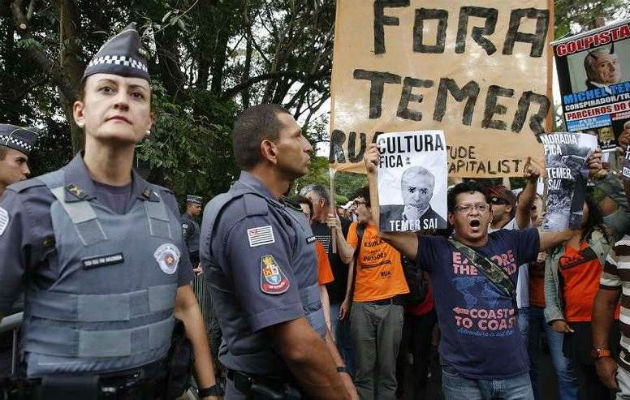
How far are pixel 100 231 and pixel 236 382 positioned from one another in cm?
90

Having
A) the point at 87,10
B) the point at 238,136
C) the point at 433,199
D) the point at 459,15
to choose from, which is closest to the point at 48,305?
the point at 238,136

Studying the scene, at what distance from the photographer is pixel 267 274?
1.99 m

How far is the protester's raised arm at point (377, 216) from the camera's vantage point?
2.95m

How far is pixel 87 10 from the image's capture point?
9.42 metres

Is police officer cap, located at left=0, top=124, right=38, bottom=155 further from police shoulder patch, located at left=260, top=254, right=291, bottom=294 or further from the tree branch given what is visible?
the tree branch

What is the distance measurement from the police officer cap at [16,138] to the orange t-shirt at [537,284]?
4.28 meters

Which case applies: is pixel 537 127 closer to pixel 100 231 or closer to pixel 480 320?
pixel 480 320

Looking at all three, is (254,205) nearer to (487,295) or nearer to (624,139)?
(487,295)

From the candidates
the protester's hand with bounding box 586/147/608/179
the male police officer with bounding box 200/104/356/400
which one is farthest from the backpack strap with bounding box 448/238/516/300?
the male police officer with bounding box 200/104/356/400

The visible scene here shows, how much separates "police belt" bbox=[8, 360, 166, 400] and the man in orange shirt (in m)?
3.49

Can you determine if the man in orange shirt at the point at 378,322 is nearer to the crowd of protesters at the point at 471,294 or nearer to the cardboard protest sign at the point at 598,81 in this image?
the crowd of protesters at the point at 471,294

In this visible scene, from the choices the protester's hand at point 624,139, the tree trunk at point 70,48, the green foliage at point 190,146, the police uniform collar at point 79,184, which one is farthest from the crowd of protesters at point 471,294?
the tree trunk at point 70,48

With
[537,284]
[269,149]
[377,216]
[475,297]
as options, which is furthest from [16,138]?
[537,284]

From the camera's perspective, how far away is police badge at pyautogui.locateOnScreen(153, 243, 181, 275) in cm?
190
